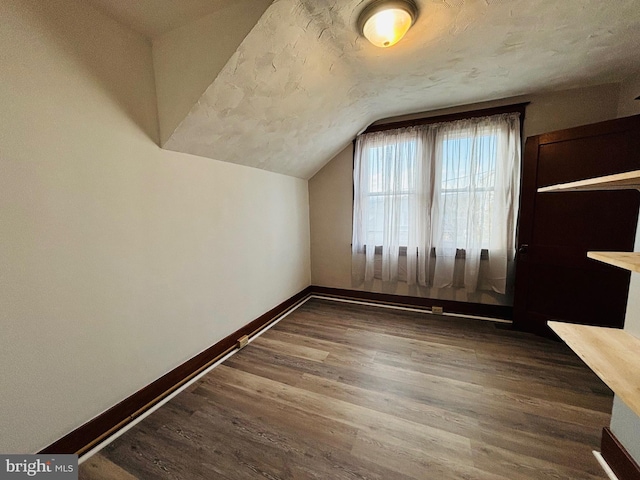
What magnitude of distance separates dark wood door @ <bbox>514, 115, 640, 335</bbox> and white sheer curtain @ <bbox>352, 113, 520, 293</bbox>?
0.20 meters

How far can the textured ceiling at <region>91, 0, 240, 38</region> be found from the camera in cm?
132

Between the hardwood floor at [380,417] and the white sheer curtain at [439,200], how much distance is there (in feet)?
2.91

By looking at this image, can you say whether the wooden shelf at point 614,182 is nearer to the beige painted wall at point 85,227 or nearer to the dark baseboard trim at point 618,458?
the dark baseboard trim at point 618,458

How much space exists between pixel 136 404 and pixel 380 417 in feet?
5.06

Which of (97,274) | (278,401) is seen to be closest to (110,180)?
(97,274)

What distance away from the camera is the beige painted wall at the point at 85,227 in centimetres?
110

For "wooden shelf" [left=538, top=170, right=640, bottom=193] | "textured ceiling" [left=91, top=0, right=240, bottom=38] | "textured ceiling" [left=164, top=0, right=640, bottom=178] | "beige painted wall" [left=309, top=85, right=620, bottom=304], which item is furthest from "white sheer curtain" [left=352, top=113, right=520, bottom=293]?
"textured ceiling" [left=91, top=0, right=240, bottom=38]

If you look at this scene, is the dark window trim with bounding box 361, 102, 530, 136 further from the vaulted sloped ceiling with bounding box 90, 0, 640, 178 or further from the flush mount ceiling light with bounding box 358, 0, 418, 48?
the flush mount ceiling light with bounding box 358, 0, 418, 48

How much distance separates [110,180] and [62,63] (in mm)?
Answer: 580

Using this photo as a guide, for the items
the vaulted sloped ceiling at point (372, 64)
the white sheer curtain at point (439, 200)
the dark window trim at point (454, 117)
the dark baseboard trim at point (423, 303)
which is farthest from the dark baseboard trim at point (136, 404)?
the dark window trim at point (454, 117)

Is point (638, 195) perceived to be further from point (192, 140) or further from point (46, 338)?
point (46, 338)

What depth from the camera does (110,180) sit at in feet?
4.63

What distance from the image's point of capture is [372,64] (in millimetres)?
1868

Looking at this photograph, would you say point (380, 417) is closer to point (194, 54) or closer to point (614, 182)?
point (614, 182)
